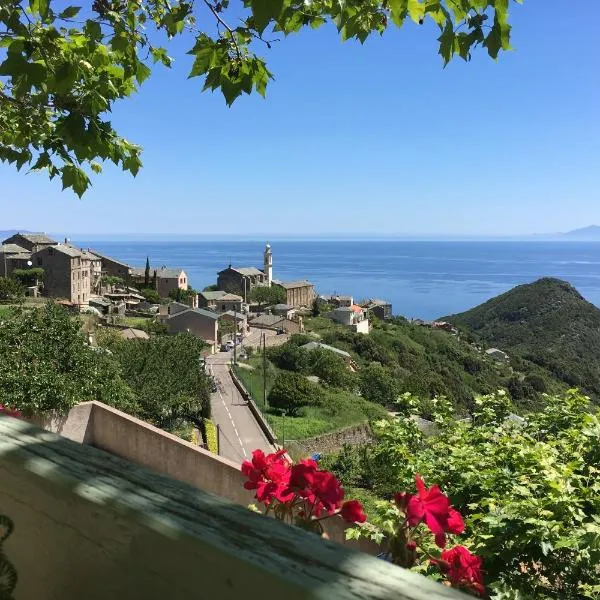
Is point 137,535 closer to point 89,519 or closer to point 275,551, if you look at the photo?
point 89,519

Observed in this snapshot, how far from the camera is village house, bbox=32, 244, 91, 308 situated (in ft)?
185

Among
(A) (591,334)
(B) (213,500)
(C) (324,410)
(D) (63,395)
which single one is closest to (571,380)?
(A) (591,334)

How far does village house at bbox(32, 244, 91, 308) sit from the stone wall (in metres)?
34.8

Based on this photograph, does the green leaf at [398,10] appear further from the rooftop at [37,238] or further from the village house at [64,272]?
the rooftop at [37,238]

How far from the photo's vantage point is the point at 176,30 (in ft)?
10.3

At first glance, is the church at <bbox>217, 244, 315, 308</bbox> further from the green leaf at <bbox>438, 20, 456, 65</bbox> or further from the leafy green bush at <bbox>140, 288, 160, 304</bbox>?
the green leaf at <bbox>438, 20, 456, 65</bbox>

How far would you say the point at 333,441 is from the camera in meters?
28.8

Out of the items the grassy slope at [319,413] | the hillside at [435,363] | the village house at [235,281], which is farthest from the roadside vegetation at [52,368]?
the village house at [235,281]

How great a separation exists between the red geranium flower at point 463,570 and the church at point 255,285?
81.1 meters

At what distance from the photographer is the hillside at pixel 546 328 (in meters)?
77.3

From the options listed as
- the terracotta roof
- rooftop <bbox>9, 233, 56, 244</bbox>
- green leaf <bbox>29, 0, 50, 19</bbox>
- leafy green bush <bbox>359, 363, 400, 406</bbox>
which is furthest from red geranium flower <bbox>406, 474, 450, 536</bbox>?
rooftop <bbox>9, 233, 56, 244</bbox>

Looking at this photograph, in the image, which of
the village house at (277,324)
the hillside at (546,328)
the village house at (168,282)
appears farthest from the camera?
the hillside at (546,328)

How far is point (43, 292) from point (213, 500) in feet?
204

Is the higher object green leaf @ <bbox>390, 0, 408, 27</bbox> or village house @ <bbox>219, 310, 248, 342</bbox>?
green leaf @ <bbox>390, 0, 408, 27</bbox>
